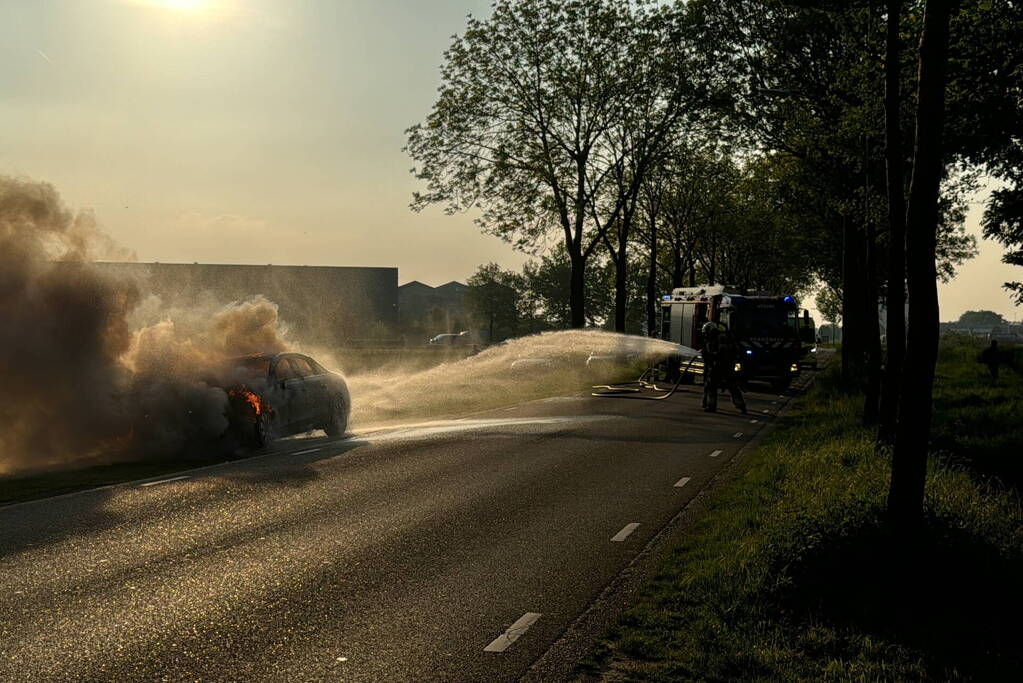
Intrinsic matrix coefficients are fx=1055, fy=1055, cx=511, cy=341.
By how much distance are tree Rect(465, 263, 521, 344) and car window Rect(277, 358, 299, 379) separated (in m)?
112

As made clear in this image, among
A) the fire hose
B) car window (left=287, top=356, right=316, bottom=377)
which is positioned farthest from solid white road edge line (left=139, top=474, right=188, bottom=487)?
the fire hose

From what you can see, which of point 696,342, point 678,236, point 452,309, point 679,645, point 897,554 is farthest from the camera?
point 452,309

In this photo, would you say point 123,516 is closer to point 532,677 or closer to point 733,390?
point 532,677

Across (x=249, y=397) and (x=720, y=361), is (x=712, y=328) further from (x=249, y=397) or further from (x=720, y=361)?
(x=249, y=397)

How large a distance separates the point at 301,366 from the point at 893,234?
10123mm

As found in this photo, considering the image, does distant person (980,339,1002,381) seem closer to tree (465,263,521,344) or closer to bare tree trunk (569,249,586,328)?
bare tree trunk (569,249,586,328)

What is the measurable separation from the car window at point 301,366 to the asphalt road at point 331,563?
2.67 metres

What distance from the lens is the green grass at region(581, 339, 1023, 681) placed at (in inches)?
230

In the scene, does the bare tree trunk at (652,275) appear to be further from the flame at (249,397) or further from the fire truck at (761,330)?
the flame at (249,397)

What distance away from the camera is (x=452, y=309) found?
141m

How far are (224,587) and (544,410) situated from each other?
57.5ft

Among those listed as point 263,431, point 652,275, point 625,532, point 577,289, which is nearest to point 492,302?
point 652,275

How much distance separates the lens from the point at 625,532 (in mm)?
10047

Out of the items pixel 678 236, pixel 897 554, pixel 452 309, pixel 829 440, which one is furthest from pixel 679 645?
pixel 452 309
